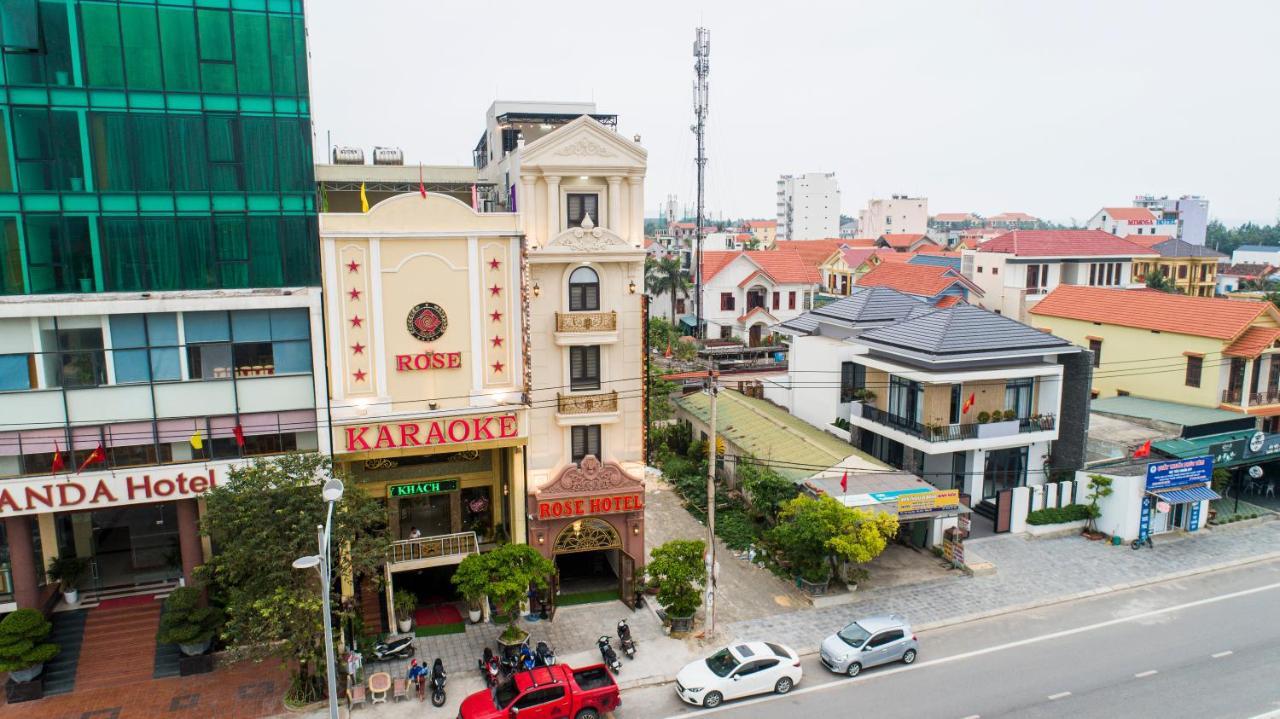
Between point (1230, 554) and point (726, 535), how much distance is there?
21292 millimetres

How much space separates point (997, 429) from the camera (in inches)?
1436

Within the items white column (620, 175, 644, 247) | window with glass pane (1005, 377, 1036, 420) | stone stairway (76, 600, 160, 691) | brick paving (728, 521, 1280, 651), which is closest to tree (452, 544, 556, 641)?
brick paving (728, 521, 1280, 651)

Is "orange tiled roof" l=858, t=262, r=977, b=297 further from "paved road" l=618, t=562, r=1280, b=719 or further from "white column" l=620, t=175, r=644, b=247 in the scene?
"white column" l=620, t=175, r=644, b=247

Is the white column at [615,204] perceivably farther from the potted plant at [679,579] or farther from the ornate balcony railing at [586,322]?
the potted plant at [679,579]

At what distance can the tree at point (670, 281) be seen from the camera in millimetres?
81312

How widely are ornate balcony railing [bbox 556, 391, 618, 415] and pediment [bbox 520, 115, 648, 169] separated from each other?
806cm

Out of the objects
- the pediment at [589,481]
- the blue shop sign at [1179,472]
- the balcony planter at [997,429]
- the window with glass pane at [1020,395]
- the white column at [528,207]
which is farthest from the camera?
the window with glass pane at [1020,395]

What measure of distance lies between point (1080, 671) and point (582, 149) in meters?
23.4

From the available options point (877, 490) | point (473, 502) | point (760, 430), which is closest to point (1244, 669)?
point (877, 490)

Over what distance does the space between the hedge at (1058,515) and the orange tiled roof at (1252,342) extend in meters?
12.5

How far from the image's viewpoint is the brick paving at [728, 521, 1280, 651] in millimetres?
28989

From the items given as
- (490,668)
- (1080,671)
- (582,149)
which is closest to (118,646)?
(490,668)

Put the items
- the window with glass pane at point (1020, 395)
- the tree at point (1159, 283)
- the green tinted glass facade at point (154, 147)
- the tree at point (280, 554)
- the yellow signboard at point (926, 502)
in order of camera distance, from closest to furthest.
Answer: the tree at point (280, 554) → the green tinted glass facade at point (154, 147) → the yellow signboard at point (926, 502) → the window with glass pane at point (1020, 395) → the tree at point (1159, 283)

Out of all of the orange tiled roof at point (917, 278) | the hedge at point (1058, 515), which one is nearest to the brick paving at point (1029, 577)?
the hedge at point (1058, 515)
